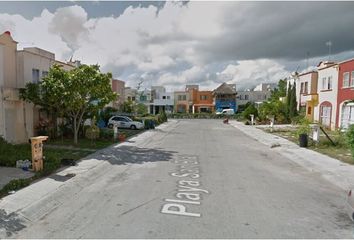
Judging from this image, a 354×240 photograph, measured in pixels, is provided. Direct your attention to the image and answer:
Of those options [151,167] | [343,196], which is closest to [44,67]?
[151,167]

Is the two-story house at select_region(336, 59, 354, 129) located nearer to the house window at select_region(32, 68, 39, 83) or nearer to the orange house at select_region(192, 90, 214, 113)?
the house window at select_region(32, 68, 39, 83)

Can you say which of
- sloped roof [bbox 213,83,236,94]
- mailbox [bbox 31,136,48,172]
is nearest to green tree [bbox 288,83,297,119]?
sloped roof [bbox 213,83,236,94]

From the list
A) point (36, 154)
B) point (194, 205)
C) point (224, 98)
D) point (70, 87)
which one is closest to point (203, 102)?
point (224, 98)

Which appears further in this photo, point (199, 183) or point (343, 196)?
point (199, 183)

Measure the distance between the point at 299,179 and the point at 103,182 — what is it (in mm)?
6576

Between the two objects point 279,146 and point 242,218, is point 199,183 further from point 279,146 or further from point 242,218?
point 279,146

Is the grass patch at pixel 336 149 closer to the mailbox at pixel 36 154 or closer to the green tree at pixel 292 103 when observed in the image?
the mailbox at pixel 36 154

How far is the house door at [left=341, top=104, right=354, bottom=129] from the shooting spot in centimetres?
2372

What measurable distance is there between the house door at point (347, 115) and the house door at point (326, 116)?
2.74m

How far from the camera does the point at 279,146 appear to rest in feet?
57.5

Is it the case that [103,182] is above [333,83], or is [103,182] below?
below

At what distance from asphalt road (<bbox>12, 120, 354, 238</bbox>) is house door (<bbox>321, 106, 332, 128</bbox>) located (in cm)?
2063

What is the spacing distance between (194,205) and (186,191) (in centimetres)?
117

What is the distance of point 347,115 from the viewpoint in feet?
80.9
